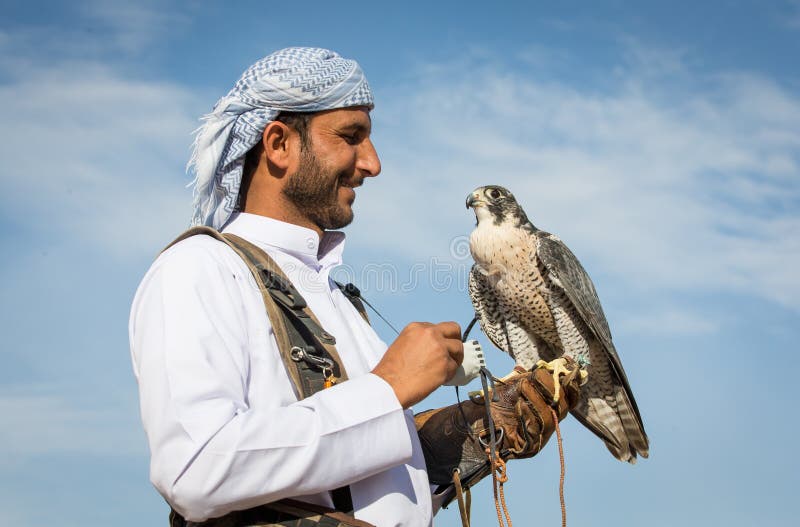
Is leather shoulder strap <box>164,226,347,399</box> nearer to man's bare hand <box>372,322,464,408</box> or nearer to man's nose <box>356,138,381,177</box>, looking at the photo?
man's bare hand <box>372,322,464,408</box>

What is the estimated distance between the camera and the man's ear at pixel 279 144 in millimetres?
2500

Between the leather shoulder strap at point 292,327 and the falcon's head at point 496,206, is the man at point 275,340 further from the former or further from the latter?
the falcon's head at point 496,206

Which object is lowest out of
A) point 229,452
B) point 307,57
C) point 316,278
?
point 229,452

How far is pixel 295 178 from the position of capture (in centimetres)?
250

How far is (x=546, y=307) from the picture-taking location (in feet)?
14.5

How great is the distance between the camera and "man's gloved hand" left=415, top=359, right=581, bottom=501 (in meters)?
2.71

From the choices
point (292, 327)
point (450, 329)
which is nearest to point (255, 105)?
point (292, 327)

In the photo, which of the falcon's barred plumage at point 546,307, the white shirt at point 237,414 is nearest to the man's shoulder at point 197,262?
the white shirt at point 237,414

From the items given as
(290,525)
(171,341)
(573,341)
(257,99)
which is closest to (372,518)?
(290,525)

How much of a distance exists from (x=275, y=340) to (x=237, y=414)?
31cm

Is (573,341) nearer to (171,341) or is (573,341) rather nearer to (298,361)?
(298,361)

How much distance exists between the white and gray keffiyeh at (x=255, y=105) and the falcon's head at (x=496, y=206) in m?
2.00

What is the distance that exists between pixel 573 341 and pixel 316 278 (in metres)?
2.24

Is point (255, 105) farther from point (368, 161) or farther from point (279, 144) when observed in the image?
point (368, 161)
